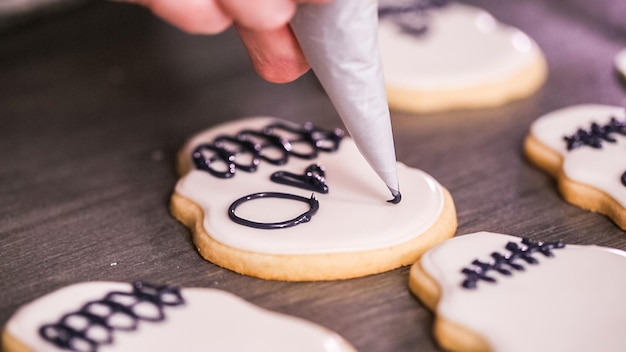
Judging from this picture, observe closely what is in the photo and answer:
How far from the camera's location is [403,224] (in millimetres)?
933

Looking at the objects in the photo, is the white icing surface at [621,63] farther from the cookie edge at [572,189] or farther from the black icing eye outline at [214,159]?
the black icing eye outline at [214,159]

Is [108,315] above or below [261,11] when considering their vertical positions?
below

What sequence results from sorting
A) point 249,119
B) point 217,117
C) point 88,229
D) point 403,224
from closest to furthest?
point 403,224
point 88,229
point 249,119
point 217,117

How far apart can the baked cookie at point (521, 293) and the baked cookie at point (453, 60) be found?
41 cm

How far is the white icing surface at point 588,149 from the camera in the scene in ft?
3.34

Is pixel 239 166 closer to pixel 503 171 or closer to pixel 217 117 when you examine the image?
pixel 217 117

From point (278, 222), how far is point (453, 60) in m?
0.55

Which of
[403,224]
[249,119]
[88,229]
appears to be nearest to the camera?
[403,224]

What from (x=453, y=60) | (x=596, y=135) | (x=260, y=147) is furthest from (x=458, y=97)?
(x=260, y=147)

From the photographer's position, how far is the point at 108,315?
810mm

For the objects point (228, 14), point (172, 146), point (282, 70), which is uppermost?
point (228, 14)

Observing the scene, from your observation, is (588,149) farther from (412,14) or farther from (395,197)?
(412,14)

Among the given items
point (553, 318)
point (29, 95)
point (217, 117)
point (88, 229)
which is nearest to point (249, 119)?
point (217, 117)

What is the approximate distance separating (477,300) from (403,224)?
15 centimetres
